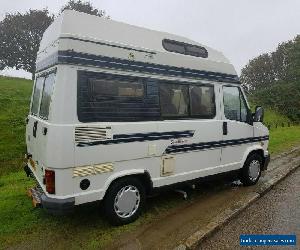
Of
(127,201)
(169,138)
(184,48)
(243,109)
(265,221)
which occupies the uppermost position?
(184,48)

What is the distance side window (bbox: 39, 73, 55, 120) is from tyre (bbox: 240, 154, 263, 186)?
15.9 ft

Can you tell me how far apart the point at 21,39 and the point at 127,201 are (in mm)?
41117

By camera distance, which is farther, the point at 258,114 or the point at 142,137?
the point at 258,114

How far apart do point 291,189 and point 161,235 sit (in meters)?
4.26

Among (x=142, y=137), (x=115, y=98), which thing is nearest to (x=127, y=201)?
(x=142, y=137)

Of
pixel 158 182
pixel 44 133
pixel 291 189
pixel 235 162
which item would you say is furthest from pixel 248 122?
pixel 44 133

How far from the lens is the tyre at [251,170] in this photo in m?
7.92

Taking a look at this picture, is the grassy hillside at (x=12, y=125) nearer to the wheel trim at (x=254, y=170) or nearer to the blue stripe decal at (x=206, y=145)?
the blue stripe decal at (x=206, y=145)

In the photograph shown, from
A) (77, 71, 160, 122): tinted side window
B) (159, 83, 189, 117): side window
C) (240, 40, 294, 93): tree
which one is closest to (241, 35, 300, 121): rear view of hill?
(240, 40, 294, 93): tree

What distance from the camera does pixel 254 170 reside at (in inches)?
322

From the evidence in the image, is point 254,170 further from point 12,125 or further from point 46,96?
point 12,125

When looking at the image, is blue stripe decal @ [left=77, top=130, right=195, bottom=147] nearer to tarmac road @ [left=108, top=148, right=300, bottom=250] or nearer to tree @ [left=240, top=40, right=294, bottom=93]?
tarmac road @ [left=108, top=148, right=300, bottom=250]

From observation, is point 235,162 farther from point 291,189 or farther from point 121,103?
point 121,103

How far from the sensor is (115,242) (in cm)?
504
